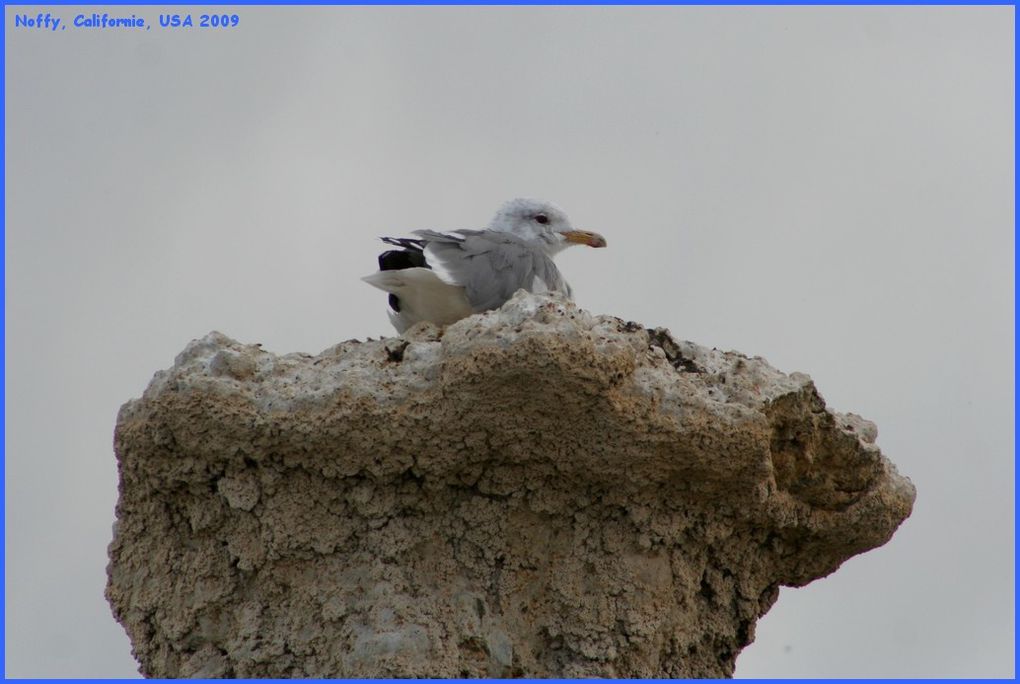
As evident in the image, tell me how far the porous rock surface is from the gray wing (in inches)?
68.4

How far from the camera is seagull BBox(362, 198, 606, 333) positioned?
28.8 ft

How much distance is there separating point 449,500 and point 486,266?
84.7 inches

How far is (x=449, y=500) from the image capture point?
7.00 m

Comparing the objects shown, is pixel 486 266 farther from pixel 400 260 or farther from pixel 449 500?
pixel 449 500

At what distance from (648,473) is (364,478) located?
1.13 metres

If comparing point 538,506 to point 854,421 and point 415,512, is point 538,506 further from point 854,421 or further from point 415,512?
point 854,421

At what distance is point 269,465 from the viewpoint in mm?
6879

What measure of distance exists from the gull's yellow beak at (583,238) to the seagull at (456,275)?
1067mm

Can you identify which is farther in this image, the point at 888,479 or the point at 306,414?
the point at 888,479

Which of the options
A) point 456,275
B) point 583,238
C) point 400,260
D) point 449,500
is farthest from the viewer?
point 583,238

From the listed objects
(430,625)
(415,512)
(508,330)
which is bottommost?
(430,625)

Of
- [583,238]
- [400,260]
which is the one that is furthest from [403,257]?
[583,238]

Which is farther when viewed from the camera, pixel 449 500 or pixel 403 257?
pixel 403 257

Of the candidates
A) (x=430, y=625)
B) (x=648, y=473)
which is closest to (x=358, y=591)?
(x=430, y=625)
